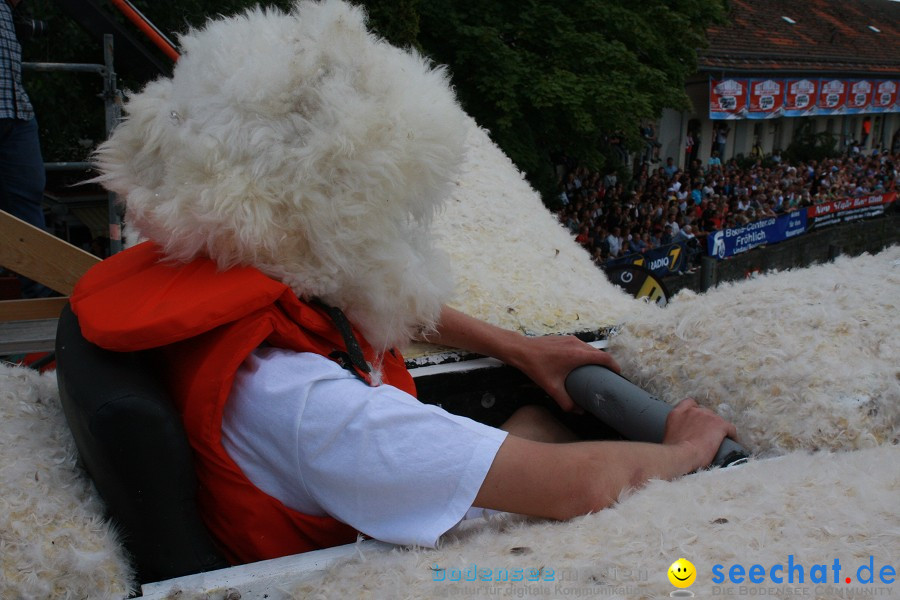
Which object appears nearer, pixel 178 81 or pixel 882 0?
pixel 178 81

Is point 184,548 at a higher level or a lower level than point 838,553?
lower

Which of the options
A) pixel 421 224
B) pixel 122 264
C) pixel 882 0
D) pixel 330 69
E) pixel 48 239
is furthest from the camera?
pixel 882 0

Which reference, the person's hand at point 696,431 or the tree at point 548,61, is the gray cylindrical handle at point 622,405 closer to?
the person's hand at point 696,431

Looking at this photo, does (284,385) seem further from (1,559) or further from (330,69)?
(330,69)

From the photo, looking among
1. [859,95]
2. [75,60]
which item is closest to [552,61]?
[75,60]

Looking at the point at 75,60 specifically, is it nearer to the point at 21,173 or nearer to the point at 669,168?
the point at 21,173

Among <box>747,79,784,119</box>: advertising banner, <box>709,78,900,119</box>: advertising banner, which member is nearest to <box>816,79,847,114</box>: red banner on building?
<box>709,78,900,119</box>: advertising banner

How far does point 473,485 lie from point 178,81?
916mm

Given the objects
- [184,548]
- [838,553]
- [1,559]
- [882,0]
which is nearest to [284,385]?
[184,548]

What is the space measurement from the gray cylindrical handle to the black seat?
Result: 1.03 metres

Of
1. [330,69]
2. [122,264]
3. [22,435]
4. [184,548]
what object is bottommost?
[184,548]

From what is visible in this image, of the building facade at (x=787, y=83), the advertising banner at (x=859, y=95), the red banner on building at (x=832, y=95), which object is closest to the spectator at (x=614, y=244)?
the building facade at (x=787, y=83)

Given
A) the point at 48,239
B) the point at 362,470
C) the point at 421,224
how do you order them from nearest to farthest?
1. the point at 362,470
2. the point at 421,224
3. the point at 48,239

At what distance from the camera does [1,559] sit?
1016 millimetres
